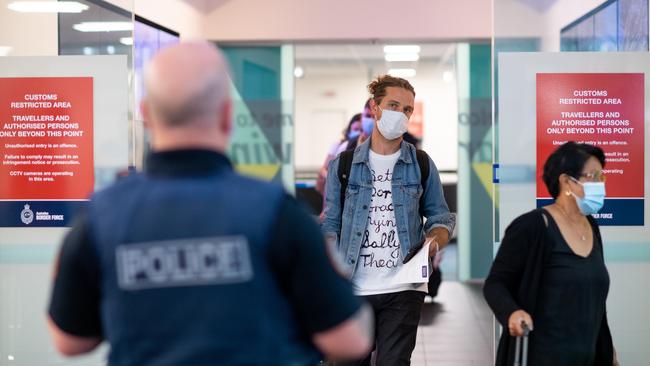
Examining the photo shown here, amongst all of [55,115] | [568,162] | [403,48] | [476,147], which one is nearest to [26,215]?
[55,115]

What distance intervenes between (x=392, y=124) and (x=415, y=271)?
0.62 metres

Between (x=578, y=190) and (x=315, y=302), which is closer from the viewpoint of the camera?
(x=315, y=302)

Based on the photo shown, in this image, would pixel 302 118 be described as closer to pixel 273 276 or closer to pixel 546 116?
pixel 546 116

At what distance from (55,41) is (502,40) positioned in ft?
7.42

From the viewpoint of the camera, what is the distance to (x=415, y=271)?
3.94 metres

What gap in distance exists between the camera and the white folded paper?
12.9ft

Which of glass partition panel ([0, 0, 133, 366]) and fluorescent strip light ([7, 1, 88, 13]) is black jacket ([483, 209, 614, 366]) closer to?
glass partition panel ([0, 0, 133, 366])

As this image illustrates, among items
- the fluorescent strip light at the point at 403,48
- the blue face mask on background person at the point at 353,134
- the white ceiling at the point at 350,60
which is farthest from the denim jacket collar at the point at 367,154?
the white ceiling at the point at 350,60

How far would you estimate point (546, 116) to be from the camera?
5000 millimetres

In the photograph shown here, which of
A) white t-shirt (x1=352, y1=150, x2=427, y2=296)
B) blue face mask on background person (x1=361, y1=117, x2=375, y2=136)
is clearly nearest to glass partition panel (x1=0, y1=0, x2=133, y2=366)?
white t-shirt (x1=352, y1=150, x2=427, y2=296)

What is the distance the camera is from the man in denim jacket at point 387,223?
156 inches

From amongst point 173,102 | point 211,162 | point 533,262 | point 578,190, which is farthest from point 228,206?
point 578,190

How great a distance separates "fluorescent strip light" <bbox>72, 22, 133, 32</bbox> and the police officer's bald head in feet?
11.4

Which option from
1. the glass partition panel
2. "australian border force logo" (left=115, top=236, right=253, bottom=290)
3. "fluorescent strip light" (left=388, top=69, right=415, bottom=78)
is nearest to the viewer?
"australian border force logo" (left=115, top=236, right=253, bottom=290)
